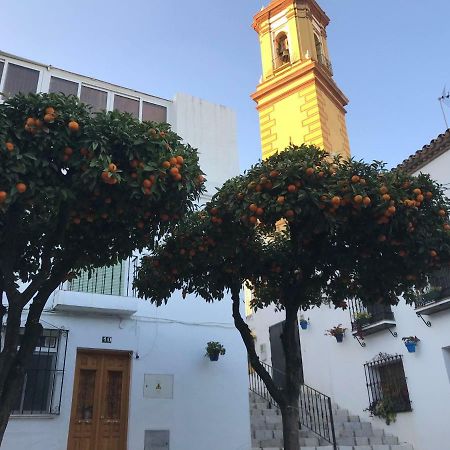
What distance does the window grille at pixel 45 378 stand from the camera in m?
8.81

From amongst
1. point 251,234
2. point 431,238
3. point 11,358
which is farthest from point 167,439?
point 431,238

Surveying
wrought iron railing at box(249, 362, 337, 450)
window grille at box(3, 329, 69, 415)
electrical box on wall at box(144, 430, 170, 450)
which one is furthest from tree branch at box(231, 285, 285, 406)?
wrought iron railing at box(249, 362, 337, 450)

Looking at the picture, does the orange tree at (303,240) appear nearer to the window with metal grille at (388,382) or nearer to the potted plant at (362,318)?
the window with metal grille at (388,382)

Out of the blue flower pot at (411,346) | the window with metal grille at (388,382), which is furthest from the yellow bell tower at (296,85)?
the blue flower pot at (411,346)

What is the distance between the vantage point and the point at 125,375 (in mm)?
9773

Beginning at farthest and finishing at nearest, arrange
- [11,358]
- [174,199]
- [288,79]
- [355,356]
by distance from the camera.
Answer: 1. [288,79]
2. [355,356]
3. [174,199]
4. [11,358]

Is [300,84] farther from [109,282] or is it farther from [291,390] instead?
[291,390]

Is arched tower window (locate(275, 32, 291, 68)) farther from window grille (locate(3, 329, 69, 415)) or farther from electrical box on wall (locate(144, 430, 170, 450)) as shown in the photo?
electrical box on wall (locate(144, 430, 170, 450))

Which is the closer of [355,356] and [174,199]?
[174,199]

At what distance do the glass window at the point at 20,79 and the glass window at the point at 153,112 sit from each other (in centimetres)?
239

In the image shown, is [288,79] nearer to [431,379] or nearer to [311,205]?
[431,379]

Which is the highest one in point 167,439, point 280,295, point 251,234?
point 251,234

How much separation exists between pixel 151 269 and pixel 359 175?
10.6ft

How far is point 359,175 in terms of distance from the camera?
257 inches
